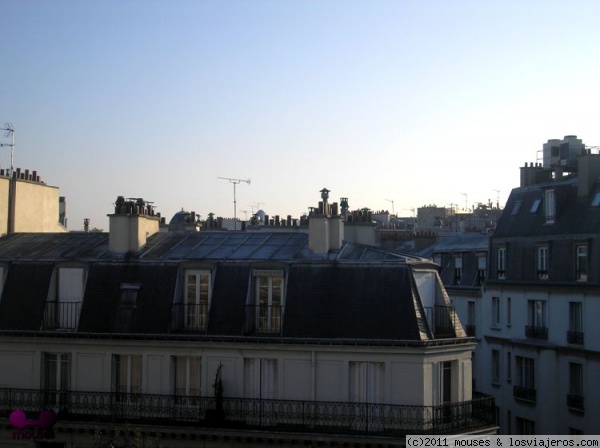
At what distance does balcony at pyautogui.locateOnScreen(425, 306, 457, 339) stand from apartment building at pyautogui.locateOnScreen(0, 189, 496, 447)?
1.7 inches

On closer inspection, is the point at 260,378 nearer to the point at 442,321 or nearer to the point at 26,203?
the point at 442,321

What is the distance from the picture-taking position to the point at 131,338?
24953mm

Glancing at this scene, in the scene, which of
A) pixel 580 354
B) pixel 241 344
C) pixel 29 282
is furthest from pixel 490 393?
pixel 29 282

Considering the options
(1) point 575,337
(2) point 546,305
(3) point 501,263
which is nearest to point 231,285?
(1) point 575,337

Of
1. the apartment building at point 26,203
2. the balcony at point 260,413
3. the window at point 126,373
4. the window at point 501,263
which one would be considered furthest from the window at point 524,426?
the apartment building at point 26,203

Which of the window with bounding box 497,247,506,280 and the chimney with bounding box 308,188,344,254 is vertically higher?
the chimney with bounding box 308,188,344,254

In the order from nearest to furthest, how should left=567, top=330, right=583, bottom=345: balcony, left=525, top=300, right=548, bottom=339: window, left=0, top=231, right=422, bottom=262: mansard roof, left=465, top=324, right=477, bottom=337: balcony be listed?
left=0, top=231, right=422, bottom=262: mansard roof, left=567, top=330, right=583, bottom=345: balcony, left=525, top=300, right=548, bottom=339: window, left=465, top=324, right=477, bottom=337: balcony

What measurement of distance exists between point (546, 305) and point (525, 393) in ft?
12.2

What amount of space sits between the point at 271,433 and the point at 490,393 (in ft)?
58.9

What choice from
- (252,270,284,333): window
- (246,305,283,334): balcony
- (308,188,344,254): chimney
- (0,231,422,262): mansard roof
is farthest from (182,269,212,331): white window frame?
(308,188,344,254): chimney

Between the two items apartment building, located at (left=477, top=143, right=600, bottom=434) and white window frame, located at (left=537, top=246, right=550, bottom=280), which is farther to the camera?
white window frame, located at (left=537, top=246, right=550, bottom=280)

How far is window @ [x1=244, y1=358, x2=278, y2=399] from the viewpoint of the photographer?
24.2 metres

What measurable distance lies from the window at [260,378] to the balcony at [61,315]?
5.41 meters

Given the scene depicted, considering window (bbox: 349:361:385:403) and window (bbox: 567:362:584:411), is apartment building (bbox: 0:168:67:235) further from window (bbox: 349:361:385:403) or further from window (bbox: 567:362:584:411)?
window (bbox: 567:362:584:411)
